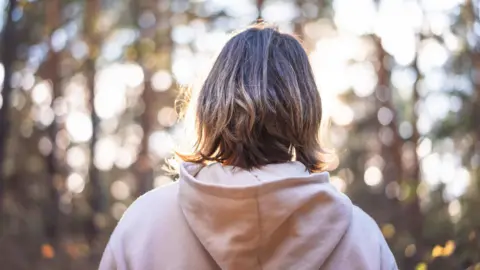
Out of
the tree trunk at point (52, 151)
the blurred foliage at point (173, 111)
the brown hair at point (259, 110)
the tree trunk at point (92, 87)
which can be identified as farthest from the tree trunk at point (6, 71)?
the brown hair at point (259, 110)

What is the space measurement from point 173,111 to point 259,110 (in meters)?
7.48

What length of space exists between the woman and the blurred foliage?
3.85 metres

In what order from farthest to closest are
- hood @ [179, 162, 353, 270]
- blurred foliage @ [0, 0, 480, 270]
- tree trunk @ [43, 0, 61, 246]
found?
tree trunk @ [43, 0, 61, 246] → blurred foliage @ [0, 0, 480, 270] → hood @ [179, 162, 353, 270]

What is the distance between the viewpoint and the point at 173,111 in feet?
32.3

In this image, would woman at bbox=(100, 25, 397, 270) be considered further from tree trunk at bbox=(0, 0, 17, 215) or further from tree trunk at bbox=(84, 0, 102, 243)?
tree trunk at bbox=(84, 0, 102, 243)

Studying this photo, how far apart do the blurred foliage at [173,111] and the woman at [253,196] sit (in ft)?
12.6

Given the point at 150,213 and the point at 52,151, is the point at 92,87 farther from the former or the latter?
the point at 150,213

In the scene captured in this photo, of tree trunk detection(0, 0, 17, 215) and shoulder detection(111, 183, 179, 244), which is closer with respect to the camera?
shoulder detection(111, 183, 179, 244)

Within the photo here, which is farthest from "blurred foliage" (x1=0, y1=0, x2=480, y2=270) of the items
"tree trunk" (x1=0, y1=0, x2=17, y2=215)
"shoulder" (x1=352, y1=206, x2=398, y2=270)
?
"shoulder" (x1=352, y1=206, x2=398, y2=270)

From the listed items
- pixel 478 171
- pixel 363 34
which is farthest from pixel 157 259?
pixel 363 34

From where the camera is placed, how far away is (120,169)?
2814 cm

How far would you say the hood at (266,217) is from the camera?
2.36m

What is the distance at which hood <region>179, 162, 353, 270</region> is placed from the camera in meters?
2.36

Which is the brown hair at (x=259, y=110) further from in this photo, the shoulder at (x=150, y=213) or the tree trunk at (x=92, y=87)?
the tree trunk at (x=92, y=87)
